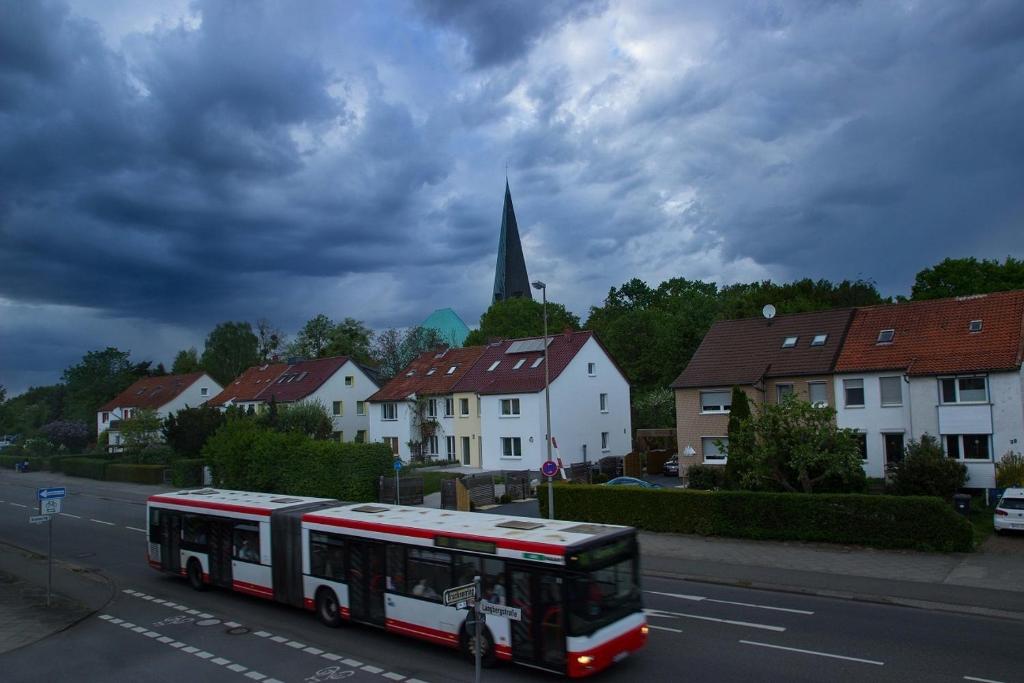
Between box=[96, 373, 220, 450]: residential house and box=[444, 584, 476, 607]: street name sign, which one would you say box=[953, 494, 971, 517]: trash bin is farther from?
box=[96, 373, 220, 450]: residential house

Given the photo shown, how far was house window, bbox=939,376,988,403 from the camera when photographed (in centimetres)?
2988

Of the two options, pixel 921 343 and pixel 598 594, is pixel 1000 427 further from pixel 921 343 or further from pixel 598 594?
pixel 598 594

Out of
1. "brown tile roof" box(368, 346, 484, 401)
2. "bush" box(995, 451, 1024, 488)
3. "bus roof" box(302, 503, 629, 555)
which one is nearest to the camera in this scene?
"bus roof" box(302, 503, 629, 555)

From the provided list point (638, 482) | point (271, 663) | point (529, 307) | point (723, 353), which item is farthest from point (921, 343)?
point (529, 307)

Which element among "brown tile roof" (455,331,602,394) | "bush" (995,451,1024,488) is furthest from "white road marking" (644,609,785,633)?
"brown tile roof" (455,331,602,394)

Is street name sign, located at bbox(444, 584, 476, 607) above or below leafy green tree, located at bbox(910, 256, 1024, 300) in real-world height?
below

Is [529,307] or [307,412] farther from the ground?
[529,307]

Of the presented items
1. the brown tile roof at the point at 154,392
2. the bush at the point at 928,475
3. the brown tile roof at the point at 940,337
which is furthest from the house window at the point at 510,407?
the brown tile roof at the point at 154,392

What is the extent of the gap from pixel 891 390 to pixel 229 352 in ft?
314

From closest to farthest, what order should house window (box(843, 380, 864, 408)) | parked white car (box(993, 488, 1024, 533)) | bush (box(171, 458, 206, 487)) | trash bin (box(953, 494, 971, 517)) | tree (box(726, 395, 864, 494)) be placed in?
1. parked white car (box(993, 488, 1024, 533))
2. tree (box(726, 395, 864, 494))
3. trash bin (box(953, 494, 971, 517))
4. house window (box(843, 380, 864, 408))
5. bush (box(171, 458, 206, 487))

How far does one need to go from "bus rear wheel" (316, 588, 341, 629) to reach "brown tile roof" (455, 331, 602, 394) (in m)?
29.0

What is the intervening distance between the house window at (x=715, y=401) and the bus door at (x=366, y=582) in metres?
27.5

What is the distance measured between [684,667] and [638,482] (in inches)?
754

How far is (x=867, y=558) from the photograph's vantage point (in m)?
19.8
